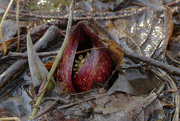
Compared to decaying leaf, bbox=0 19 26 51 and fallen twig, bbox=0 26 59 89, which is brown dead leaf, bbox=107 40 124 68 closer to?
fallen twig, bbox=0 26 59 89

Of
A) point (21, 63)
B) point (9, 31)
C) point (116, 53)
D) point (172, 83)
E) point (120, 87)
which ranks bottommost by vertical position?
point (172, 83)

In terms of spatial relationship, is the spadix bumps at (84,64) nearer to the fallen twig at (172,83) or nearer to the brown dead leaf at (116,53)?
the brown dead leaf at (116,53)

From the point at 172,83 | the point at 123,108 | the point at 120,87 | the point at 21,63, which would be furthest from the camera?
the point at 21,63

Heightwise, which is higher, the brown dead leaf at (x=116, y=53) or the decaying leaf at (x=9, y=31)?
the decaying leaf at (x=9, y=31)

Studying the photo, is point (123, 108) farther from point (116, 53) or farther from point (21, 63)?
point (21, 63)

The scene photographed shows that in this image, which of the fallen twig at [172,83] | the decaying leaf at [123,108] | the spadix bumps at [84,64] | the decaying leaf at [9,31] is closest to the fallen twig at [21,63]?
the decaying leaf at [9,31]

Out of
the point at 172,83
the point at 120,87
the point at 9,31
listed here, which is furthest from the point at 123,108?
the point at 9,31

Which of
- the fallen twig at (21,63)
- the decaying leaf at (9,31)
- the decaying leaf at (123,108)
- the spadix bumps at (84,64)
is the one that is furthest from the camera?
the decaying leaf at (9,31)

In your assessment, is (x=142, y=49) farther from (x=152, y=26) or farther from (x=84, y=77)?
(x=84, y=77)

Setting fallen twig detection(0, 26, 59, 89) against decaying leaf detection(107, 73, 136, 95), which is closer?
decaying leaf detection(107, 73, 136, 95)

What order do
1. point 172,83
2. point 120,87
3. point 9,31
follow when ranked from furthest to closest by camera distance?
1. point 9,31
2. point 172,83
3. point 120,87

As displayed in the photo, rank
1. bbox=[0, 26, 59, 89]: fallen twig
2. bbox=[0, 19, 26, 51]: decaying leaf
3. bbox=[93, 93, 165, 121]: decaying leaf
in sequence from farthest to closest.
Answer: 1. bbox=[0, 19, 26, 51]: decaying leaf
2. bbox=[0, 26, 59, 89]: fallen twig
3. bbox=[93, 93, 165, 121]: decaying leaf

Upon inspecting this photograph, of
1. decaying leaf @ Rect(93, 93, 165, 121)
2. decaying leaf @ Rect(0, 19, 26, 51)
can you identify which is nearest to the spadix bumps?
decaying leaf @ Rect(93, 93, 165, 121)
